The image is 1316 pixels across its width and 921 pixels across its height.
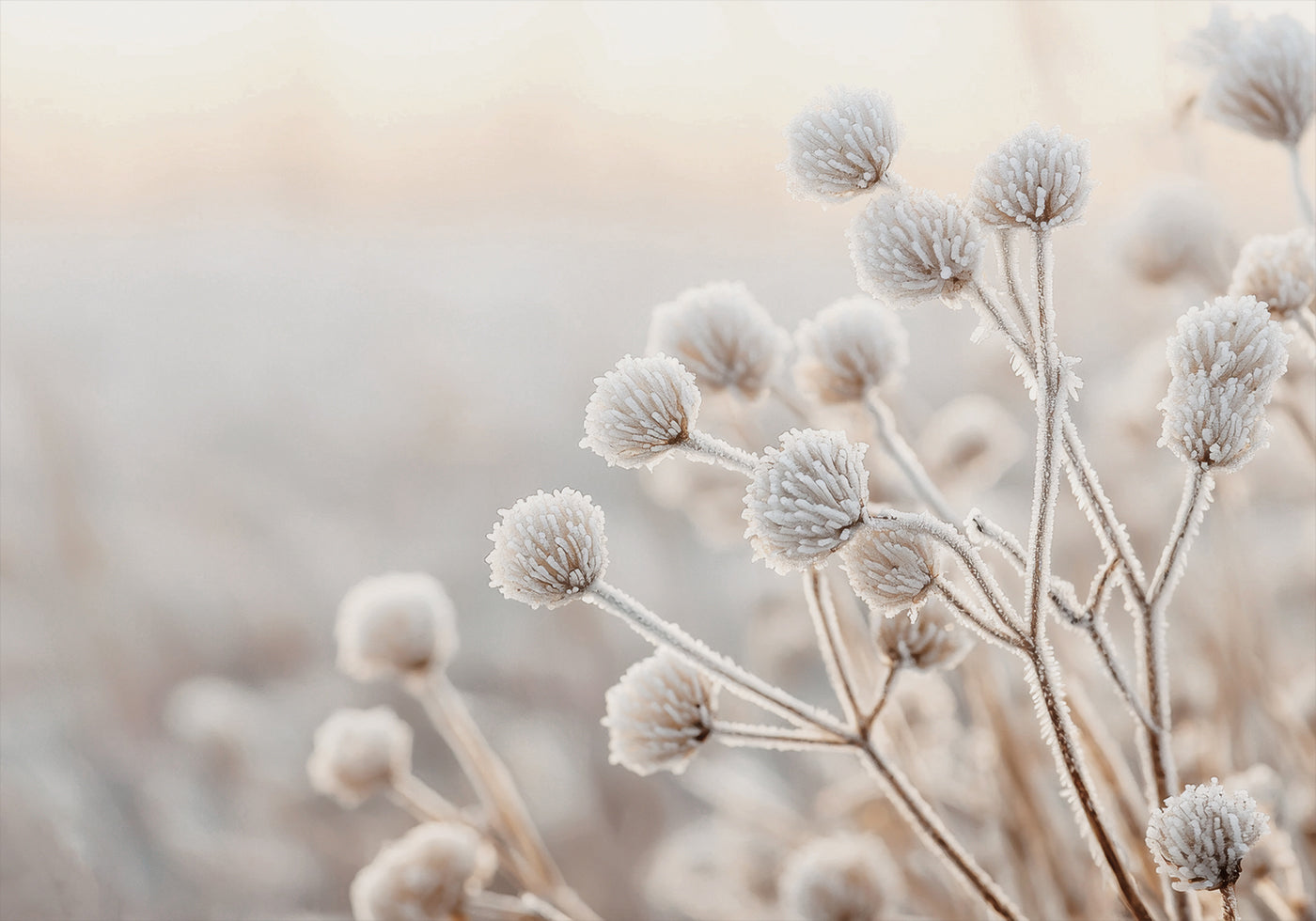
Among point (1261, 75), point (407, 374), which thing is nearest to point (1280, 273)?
point (1261, 75)

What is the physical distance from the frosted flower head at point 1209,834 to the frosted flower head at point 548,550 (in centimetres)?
21

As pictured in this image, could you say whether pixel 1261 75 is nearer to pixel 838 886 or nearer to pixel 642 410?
pixel 642 410

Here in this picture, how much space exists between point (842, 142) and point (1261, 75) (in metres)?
0.26

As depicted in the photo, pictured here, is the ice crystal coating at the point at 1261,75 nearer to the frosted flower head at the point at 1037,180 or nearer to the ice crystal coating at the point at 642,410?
the frosted flower head at the point at 1037,180

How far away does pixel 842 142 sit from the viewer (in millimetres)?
356

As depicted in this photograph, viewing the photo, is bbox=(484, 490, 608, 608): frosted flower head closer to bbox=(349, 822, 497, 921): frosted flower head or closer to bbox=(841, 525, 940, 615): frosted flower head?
bbox=(841, 525, 940, 615): frosted flower head

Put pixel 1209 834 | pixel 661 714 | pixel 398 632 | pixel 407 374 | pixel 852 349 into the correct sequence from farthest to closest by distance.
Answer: pixel 407 374 < pixel 398 632 < pixel 852 349 < pixel 661 714 < pixel 1209 834

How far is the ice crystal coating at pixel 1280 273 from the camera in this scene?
1.39ft

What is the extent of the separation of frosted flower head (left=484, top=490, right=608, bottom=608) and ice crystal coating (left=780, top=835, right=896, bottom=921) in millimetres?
273

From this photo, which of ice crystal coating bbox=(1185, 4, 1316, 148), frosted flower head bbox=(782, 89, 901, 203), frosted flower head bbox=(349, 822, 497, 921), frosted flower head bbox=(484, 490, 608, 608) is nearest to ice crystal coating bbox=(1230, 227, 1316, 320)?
ice crystal coating bbox=(1185, 4, 1316, 148)

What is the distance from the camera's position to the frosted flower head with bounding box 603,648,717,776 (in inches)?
16.7

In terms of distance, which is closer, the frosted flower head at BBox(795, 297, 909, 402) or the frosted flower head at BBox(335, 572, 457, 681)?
the frosted flower head at BBox(795, 297, 909, 402)

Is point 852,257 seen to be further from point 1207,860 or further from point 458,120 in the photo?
point 458,120

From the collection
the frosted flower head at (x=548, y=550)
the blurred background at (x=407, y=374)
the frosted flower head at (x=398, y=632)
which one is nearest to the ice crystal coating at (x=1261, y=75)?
the blurred background at (x=407, y=374)
